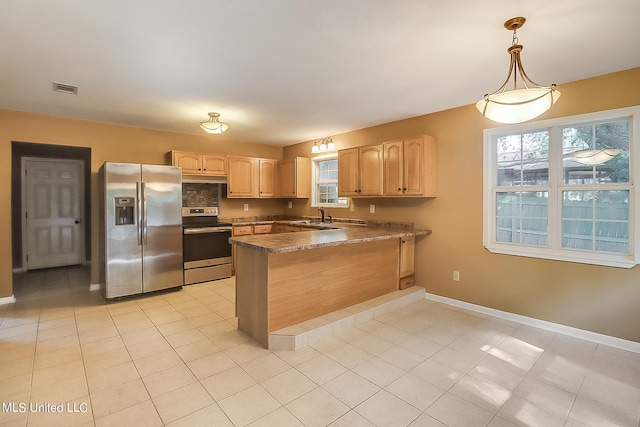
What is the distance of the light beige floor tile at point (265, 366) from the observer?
2.28 meters

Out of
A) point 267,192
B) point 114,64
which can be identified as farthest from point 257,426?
point 267,192

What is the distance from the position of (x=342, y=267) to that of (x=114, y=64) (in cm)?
280

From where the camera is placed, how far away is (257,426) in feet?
5.78

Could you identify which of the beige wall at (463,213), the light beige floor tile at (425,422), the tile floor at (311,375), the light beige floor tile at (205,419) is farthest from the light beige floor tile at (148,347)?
the beige wall at (463,213)

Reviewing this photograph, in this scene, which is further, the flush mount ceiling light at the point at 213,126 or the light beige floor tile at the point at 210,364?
the flush mount ceiling light at the point at 213,126

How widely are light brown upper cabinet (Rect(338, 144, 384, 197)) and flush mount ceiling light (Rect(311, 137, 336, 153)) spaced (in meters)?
0.19

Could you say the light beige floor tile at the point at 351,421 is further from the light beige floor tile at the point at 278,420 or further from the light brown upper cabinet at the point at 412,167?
the light brown upper cabinet at the point at 412,167

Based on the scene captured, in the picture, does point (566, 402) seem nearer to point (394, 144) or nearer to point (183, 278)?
point (394, 144)

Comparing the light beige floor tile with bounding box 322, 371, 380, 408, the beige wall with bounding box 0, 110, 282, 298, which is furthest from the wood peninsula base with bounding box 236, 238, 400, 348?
the beige wall with bounding box 0, 110, 282, 298

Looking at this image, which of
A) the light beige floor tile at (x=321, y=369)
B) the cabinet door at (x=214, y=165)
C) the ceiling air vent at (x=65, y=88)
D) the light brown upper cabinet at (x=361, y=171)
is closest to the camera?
the light beige floor tile at (x=321, y=369)

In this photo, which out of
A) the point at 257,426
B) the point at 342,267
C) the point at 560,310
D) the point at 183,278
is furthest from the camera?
the point at 183,278

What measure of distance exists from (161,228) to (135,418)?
288 centimetres

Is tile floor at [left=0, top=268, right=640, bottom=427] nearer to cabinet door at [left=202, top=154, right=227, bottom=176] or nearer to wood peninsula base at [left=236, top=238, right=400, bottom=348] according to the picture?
wood peninsula base at [left=236, top=238, right=400, bottom=348]

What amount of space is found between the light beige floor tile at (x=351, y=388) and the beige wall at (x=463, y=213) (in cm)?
213
